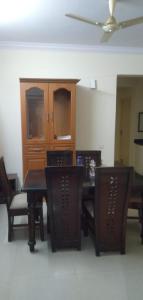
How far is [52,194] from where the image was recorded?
223 cm

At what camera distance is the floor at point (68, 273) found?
73.1 inches

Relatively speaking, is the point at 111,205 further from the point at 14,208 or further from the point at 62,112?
the point at 62,112

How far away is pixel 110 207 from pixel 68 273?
72cm

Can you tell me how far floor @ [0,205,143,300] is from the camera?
1.86 metres

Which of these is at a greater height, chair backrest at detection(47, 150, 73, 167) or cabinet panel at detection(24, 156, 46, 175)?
chair backrest at detection(47, 150, 73, 167)

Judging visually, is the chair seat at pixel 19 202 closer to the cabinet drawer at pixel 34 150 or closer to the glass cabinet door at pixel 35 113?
the cabinet drawer at pixel 34 150

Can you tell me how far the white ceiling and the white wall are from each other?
23cm

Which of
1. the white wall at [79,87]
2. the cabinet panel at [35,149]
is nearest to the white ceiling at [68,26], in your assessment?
the white wall at [79,87]

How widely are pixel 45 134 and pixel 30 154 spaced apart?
16.0 inches

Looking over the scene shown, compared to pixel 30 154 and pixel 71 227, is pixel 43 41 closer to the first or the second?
pixel 30 154

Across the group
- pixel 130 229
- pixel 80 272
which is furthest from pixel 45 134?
pixel 80 272

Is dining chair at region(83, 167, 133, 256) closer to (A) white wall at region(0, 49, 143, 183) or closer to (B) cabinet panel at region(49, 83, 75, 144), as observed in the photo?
(B) cabinet panel at region(49, 83, 75, 144)

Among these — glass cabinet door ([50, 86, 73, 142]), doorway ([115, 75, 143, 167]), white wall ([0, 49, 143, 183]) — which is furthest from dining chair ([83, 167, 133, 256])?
doorway ([115, 75, 143, 167])

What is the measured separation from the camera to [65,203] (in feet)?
7.47
